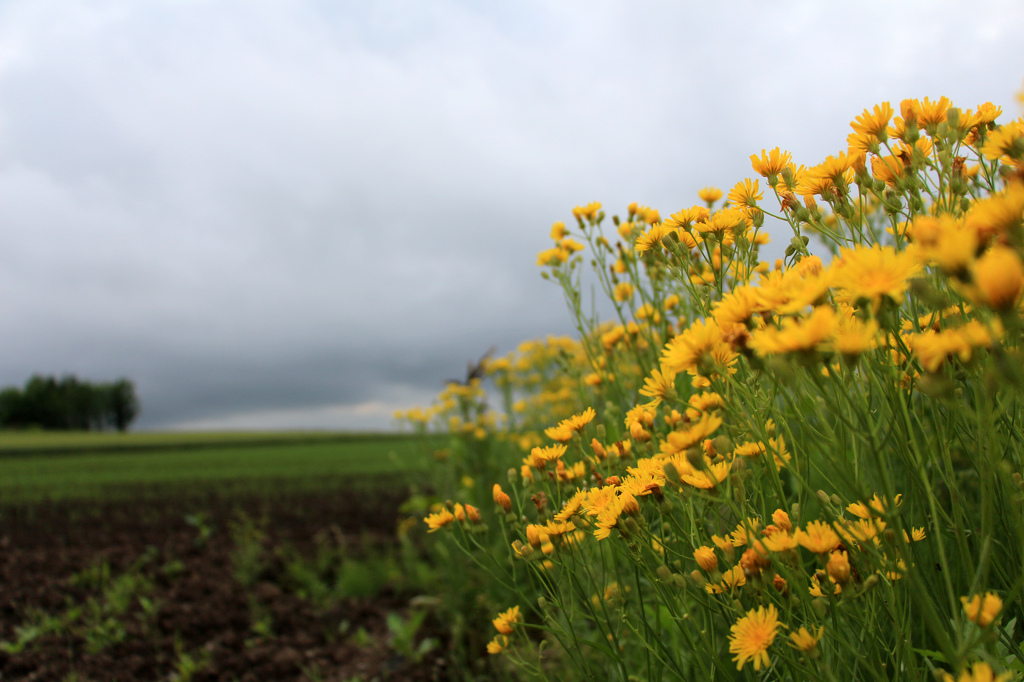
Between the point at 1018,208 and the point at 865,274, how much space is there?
0.17m

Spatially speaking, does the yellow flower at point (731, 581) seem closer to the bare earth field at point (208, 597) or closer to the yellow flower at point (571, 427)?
the yellow flower at point (571, 427)

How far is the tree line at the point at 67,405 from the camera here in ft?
140

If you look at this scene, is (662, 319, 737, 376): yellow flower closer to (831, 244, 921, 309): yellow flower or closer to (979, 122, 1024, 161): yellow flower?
(831, 244, 921, 309): yellow flower

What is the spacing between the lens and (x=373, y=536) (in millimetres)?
5617

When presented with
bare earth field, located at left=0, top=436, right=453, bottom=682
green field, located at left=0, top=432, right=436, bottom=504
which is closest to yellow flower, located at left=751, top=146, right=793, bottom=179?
bare earth field, located at left=0, top=436, right=453, bottom=682

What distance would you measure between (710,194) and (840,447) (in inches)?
55.4

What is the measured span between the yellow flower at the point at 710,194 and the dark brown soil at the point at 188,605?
2788 mm

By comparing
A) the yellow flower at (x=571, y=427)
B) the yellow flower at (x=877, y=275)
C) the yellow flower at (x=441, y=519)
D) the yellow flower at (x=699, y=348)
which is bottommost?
the yellow flower at (x=441, y=519)

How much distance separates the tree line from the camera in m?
42.6

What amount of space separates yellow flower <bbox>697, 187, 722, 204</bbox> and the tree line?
51.9m

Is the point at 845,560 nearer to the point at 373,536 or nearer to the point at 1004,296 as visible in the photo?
the point at 1004,296

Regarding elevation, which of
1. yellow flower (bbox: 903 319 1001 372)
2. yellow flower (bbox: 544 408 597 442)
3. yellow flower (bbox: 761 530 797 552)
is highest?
yellow flower (bbox: 903 319 1001 372)

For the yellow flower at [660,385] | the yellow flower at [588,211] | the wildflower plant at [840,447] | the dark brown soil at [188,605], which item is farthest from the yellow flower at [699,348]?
the dark brown soil at [188,605]

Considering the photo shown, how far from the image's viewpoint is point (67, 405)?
44.2m
